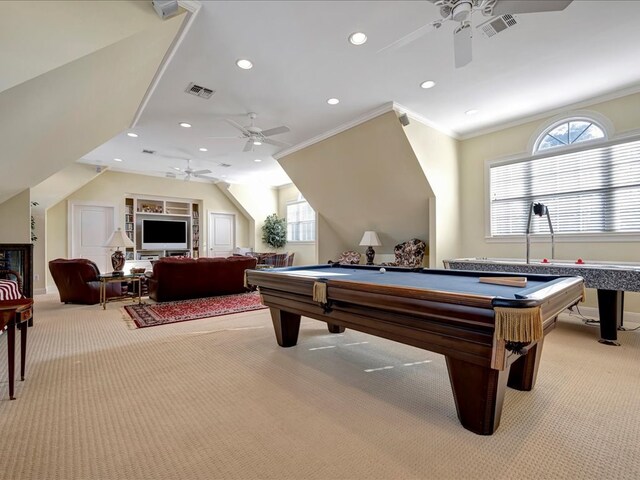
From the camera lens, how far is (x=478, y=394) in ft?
5.24

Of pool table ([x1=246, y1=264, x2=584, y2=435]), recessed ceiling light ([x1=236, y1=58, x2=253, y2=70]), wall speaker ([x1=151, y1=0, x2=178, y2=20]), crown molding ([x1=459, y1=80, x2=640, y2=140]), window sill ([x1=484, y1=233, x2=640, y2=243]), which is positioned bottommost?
pool table ([x1=246, y1=264, x2=584, y2=435])

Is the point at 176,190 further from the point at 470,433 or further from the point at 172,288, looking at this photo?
the point at 470,433

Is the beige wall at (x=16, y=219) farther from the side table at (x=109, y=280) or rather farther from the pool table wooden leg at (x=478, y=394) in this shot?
the pool table wooden leg at (x=478, y=394)

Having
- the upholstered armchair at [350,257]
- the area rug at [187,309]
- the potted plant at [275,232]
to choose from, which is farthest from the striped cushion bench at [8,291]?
the potted plant at [275,232]

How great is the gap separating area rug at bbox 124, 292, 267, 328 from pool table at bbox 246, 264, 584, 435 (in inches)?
103

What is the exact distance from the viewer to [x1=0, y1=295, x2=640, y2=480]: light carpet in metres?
1.39

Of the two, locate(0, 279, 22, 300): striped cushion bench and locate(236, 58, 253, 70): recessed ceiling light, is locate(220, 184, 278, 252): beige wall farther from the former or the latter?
locate(0, 279, 22, 300): striped cushion bench

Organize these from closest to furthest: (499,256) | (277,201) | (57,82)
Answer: (57,82)
(499,256)
(277,201)

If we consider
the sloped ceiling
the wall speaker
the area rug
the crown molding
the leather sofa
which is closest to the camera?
the sloped ceiling

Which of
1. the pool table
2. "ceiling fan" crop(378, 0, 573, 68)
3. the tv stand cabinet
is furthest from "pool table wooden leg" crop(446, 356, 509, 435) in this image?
the tv stand cabinet

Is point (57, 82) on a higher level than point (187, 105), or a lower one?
lower

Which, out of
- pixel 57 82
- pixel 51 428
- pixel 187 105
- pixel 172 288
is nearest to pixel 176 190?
pixel 172 288

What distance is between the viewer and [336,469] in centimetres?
137

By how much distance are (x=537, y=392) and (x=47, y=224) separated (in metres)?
9.28
